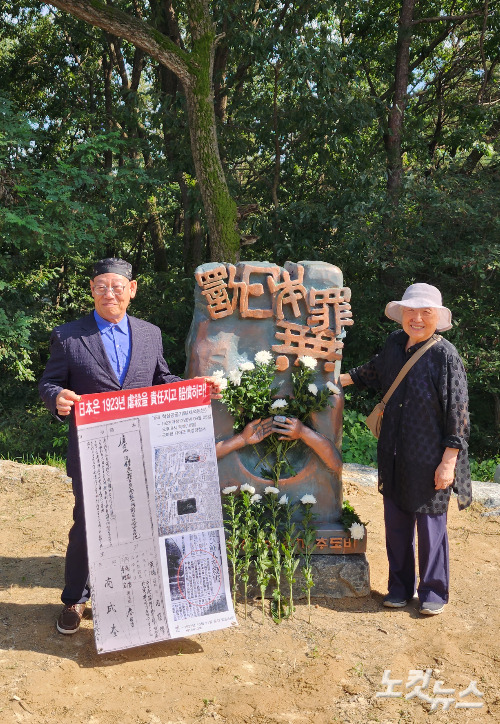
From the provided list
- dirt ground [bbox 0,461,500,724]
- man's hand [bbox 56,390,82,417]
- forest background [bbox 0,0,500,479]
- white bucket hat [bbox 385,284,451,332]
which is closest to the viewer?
dirt ground [bbox 0,461,500,724]

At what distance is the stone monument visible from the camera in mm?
4156

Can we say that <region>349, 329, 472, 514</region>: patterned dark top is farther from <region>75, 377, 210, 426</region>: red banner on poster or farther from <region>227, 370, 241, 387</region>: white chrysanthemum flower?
<region>75, 377, 210, 426</region>: red banner on poster

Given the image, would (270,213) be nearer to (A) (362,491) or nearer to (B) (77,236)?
(B) (77,236)

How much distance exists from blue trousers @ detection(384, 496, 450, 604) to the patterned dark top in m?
0.09

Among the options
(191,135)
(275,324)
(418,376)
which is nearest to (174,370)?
(191,135)

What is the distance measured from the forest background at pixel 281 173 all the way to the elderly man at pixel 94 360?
4.16m

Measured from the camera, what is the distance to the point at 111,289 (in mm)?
3340

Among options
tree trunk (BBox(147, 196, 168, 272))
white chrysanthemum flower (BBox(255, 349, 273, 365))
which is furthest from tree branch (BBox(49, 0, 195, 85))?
white chrysanthemum flower (BBox(255, 349, 273, 365))

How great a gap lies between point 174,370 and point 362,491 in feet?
11.4

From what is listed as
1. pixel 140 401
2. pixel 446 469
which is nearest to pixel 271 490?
pixel 446 469

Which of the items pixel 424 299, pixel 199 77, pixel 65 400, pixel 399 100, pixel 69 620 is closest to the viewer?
pixel 65 400

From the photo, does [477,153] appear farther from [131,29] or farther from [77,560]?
[77,560]

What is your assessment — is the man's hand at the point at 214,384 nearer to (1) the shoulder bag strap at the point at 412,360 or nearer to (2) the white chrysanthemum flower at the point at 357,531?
(1) the shoulder bag strap at the point at 412,360

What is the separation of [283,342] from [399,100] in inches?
232
